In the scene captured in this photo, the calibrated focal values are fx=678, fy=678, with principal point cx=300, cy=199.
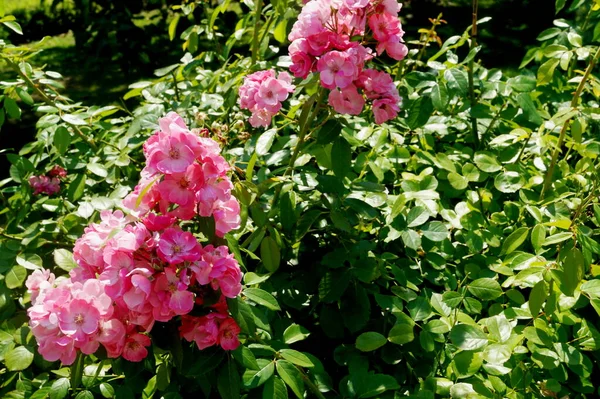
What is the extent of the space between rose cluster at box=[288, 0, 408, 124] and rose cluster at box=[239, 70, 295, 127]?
86 millimetres

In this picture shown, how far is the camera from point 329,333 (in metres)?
1.83

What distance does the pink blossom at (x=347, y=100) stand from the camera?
5.19ft

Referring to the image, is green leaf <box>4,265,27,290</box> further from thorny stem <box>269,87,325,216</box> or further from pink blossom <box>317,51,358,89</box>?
pink blossom <box>317,51,358,89</box>

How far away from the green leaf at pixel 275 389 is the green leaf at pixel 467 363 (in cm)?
47

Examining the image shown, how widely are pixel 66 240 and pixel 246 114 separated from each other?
81cm

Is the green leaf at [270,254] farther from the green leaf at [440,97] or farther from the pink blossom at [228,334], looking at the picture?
the green leaf at [440,97]

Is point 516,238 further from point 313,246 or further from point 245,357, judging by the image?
point 245,357

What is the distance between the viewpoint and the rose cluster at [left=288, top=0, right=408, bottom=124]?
1.52 metres

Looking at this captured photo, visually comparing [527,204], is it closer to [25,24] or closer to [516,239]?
[516,239]

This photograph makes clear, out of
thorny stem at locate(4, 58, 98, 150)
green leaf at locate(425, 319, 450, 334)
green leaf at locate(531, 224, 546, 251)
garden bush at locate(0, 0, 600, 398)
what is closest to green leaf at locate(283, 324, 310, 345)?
garden bush at locate(0, 0, 600, 398)

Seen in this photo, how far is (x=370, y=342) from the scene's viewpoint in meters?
1.69

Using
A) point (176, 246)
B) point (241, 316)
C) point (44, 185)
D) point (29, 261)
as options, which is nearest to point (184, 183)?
point (176, 246)

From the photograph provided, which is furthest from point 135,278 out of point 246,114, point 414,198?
point 246,114

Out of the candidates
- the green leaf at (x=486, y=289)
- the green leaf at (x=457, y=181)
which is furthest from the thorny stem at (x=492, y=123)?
the green leaf at (x=486, y=289)
